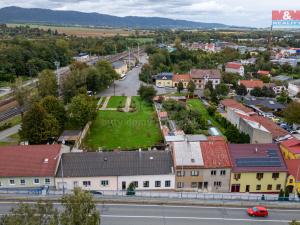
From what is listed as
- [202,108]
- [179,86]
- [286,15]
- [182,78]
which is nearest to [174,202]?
[202,108]

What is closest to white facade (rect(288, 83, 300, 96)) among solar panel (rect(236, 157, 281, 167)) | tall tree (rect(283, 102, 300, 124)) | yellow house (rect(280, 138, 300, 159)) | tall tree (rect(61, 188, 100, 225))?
tall tree (rect(283, 102, 300, 124))

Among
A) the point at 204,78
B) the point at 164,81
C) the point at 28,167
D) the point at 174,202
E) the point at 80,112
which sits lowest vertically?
the point at 174,202

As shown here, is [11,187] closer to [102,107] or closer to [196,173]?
[196,173]

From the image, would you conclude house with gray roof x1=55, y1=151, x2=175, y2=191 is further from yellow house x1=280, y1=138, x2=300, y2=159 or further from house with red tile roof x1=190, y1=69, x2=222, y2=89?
house with red tile roof x1=190, y1=69, x2=222, y2=89

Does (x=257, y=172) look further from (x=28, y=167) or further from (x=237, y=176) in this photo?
(x=28, y=167)

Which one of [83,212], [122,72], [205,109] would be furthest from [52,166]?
[122,72]
